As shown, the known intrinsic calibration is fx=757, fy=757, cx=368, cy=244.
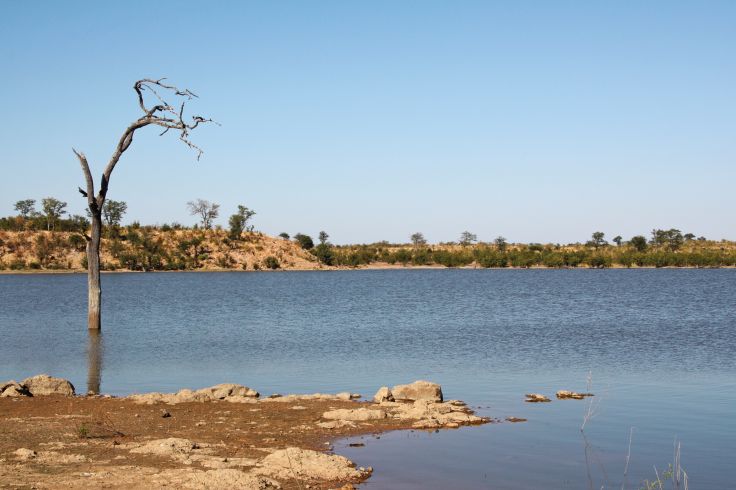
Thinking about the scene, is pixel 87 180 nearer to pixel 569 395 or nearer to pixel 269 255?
pixel 569 395

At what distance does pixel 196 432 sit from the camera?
13180mm

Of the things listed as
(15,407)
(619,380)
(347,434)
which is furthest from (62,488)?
(619,380)

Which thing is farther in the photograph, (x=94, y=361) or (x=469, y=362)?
(x=469, y=362)

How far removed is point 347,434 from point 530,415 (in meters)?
4.18

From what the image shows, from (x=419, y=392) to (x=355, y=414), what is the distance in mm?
2390

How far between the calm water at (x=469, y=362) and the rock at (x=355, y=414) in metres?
1.28

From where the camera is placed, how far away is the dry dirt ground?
32.6ft

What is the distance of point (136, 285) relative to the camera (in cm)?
Result: 6950

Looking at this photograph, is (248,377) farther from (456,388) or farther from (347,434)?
(347,434)

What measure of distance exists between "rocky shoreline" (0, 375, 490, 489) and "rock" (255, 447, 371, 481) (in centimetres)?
1

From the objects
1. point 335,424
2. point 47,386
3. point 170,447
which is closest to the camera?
point 170,447

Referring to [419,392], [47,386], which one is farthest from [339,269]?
[419,392]

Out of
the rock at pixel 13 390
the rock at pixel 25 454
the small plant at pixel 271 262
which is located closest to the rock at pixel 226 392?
the rock at pixel 13 390

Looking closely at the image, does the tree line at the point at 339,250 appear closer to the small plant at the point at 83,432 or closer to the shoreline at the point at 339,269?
the shoreline at the point at 339,269
